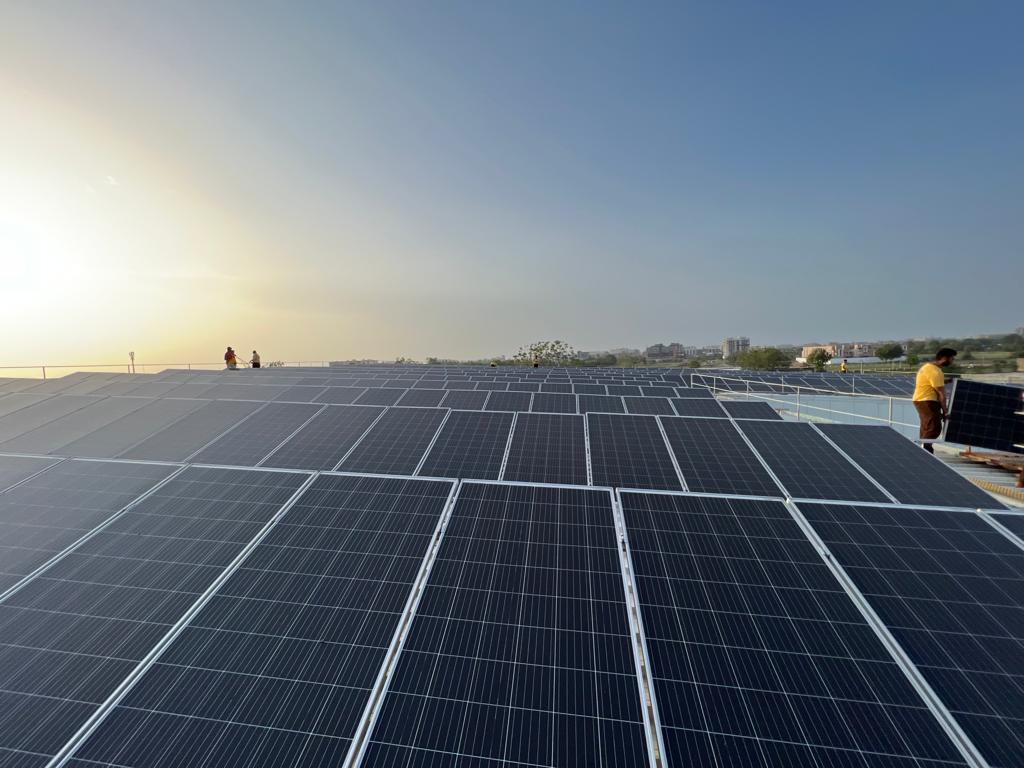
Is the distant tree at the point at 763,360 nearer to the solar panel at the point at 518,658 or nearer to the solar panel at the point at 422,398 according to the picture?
the solar panel at the point at 422,398

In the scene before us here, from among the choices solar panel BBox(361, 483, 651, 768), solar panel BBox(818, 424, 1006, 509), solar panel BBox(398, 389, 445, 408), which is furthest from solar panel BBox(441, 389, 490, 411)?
solar panel BBox(818, 424, 1006, 509)

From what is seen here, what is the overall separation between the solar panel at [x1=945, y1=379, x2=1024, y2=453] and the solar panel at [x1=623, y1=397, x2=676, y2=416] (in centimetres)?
593

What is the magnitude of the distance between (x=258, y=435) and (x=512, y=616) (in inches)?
305

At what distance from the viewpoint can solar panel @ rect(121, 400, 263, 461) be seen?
8.56 meters

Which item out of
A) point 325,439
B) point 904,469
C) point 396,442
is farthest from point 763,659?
point 325,439

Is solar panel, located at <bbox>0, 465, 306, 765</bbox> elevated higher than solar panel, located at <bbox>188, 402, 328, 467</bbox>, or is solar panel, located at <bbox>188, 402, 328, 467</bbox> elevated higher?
solar panel, located at <bbox>188, 402, 328, 467</bbox>

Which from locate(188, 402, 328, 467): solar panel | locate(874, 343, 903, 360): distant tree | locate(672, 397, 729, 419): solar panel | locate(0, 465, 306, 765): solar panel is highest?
locate(874, 343, 903, 360): distant tree

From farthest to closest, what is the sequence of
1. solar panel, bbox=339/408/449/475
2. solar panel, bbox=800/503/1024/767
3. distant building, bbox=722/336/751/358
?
distant building, bbox=722/336/751/358 → solar panel, bbox=339/408/449/475 → solar panel, bbox=800/503/1024/767

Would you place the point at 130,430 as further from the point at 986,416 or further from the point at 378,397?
the point at 986,416

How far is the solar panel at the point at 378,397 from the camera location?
1294 cm

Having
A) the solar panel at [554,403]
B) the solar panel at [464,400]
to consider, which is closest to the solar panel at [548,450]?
the solar panel at [554,403]

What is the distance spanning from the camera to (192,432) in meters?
9.48

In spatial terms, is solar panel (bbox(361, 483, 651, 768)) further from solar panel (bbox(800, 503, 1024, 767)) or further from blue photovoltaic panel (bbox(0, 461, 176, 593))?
blue photovoltaic panel (bbox(0, 461, 176, 593))

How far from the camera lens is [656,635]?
3771 mm
